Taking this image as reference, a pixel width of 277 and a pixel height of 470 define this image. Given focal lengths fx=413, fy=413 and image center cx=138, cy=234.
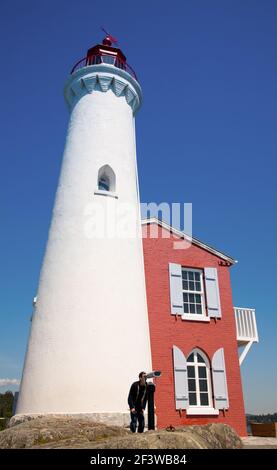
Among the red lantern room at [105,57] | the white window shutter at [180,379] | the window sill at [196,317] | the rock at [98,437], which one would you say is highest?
the red lantern room at [105,57]

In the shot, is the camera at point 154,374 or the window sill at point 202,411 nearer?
the camera at point 154,374

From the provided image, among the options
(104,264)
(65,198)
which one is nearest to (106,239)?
(104,264)

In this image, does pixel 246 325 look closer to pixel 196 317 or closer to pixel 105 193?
pixel 196 317

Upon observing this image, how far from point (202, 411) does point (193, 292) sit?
153 inches

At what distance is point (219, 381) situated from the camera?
13.5m

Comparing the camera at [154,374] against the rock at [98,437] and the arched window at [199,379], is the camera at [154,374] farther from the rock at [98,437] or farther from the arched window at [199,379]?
the arched window at [199,379]

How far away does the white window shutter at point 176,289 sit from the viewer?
13.8 meters

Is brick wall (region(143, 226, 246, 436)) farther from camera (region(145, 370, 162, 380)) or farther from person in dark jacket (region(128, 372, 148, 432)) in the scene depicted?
person in dark jacket (region(128, 372, 148, 432))

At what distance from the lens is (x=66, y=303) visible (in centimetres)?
1042

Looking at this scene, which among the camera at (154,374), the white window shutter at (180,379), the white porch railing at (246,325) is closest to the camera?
the camera at (154,374)

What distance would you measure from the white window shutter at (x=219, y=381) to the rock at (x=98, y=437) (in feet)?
15.3

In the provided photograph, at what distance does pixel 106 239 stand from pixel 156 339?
13.0 feet

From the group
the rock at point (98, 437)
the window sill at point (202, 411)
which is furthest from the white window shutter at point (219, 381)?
the rock at point (98, 437)

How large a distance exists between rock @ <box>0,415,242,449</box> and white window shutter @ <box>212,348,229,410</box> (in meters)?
4.66
